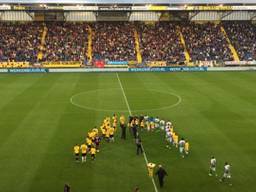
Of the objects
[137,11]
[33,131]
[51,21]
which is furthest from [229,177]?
[51,21]

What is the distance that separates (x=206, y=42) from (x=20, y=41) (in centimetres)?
3285

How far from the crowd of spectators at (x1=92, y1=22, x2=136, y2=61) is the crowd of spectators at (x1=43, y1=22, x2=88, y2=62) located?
211 centimetres

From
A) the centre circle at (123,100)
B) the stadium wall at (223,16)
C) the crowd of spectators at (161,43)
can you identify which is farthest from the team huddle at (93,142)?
the stadium wall at (223,16)

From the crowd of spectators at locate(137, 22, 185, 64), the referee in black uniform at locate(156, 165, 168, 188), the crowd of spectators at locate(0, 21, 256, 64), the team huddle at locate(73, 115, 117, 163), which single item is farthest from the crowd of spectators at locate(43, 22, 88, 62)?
the referee in black uniform at locate(156, 165, 168, 188)

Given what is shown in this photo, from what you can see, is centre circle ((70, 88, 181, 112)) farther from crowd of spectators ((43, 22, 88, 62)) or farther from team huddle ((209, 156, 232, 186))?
crowd of spectators ((43, 22, 88, 62))

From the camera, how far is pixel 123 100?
37812 mm

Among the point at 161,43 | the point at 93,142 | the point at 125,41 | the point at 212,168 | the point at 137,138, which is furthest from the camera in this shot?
the point at 125,41

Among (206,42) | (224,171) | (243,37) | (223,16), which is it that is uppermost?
(223,16)

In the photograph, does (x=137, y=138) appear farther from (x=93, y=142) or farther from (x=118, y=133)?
(x=93, y=142)

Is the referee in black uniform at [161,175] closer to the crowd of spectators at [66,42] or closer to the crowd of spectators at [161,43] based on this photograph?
the crowd of spectators at [161,43]

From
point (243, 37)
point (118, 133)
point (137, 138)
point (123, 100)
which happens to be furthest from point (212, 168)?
point (243, 37)

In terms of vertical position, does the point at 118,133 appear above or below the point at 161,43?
below

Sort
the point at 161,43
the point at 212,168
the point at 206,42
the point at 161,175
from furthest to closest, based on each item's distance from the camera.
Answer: the point at 206,42, the point at 161,43, the point at 212,168, the point at 161,175

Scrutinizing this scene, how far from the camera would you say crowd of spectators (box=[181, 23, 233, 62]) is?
6600cm
